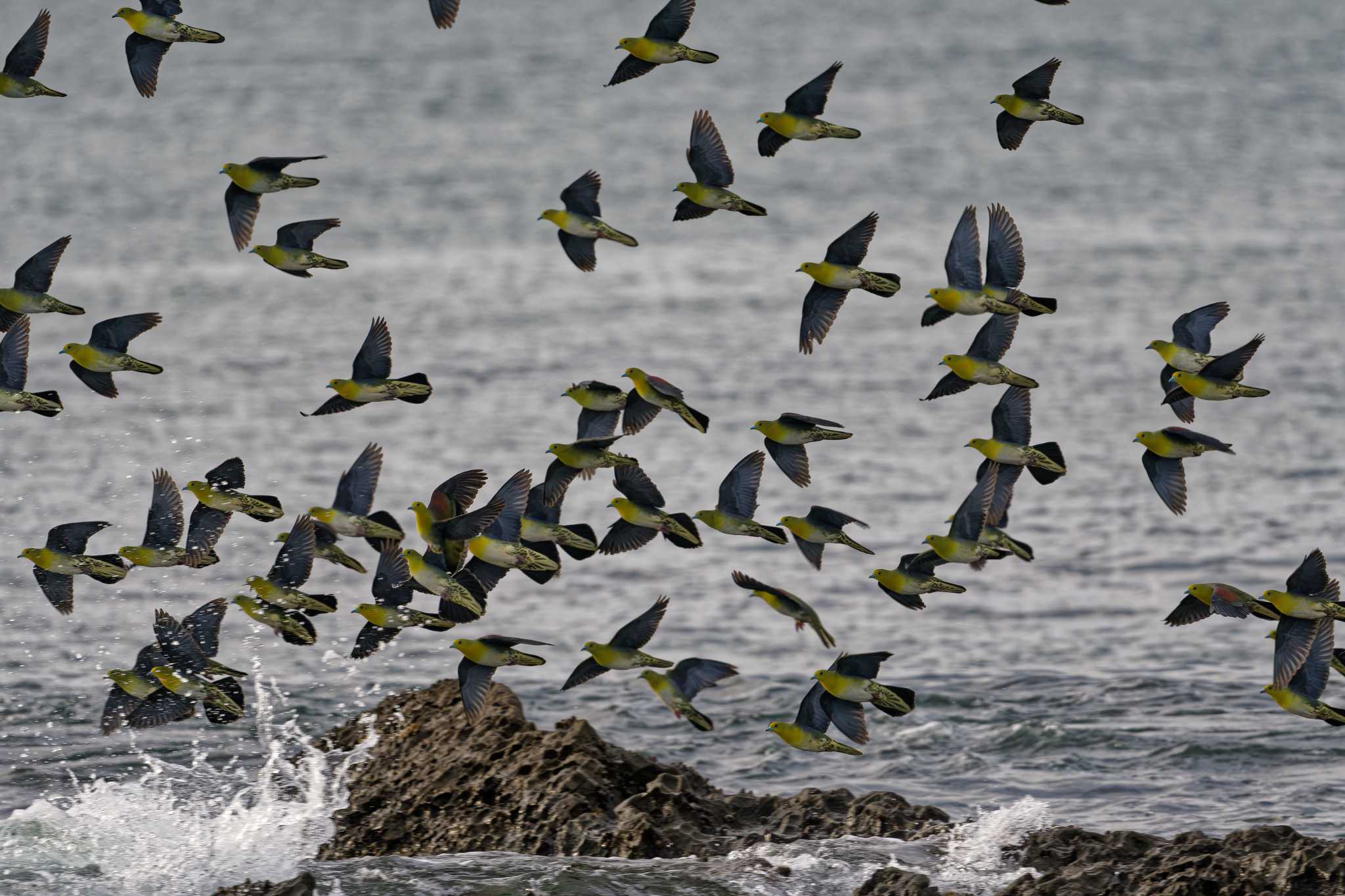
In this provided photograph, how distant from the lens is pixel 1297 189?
50.0m

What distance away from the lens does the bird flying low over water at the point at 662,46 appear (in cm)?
1426

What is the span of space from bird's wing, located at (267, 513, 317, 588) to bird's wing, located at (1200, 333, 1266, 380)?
6.98m

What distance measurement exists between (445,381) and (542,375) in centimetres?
174

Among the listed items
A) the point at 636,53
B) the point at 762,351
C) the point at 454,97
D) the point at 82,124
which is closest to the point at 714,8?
the point at 454,97

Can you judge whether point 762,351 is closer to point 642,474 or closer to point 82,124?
point 642,474

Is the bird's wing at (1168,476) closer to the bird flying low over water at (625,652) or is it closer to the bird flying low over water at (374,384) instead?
the bird flying low over water at (625,652)

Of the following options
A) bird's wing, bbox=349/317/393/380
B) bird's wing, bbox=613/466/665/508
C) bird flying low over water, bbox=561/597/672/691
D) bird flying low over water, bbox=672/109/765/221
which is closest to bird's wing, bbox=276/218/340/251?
bird's wing, bbox=349/317/393/380

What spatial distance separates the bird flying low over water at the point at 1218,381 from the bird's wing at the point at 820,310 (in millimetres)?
2588

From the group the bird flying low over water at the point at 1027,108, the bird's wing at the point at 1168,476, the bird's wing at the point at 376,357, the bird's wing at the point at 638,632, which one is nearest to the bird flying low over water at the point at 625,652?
the bird's wing at the point at 638,632

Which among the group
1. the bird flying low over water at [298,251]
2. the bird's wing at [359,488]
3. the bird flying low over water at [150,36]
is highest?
the bird flying low over water at [150,36]

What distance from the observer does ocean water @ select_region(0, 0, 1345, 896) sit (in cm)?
1828

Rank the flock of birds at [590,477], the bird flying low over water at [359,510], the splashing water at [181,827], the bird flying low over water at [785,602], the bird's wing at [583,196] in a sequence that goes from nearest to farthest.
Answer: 1. the flock of birds at [590,477]
2. the bird flying low over water at [785,602]
3. the bird flying low over water at [359,510]
4. the bird's wing at [583,196]
5. the splashing water at [181,827]

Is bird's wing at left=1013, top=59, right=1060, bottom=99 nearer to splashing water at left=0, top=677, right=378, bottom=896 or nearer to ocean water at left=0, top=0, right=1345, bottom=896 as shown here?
ocean water at left=0, top=0, right=1345, bottom=896

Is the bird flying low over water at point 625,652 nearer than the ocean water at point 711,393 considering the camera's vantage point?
Yes
